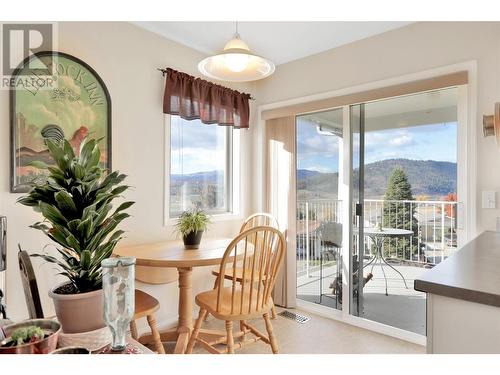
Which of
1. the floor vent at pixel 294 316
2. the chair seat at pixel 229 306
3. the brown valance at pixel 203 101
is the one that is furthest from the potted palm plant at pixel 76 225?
the floor vent at pixel 294 316

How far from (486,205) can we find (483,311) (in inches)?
68.0

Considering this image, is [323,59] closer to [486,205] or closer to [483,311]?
[486,205]

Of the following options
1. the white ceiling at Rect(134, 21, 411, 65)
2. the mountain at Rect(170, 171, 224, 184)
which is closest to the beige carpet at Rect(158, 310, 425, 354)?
the mountain at Rect(170, 171, 224, 184)

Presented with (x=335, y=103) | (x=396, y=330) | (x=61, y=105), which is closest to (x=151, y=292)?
(x=61, y=105)

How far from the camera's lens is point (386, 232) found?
283cm

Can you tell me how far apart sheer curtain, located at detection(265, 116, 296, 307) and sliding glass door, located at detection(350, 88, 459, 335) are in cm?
65

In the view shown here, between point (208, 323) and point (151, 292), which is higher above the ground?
point (151, 292)

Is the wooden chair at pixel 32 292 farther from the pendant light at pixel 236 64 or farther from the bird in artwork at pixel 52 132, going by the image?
the pendant light at pixel 236 64

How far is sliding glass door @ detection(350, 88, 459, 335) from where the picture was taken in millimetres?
2549

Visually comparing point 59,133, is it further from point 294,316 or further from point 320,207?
point 294,316

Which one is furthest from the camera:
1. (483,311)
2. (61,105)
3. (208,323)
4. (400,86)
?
(208,323)

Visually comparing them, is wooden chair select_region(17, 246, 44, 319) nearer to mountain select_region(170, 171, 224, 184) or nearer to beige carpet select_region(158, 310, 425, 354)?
beige carpet select_region(158, 310, 425, 354)

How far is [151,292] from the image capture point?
2.75m

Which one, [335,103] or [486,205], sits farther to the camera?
[335,103]
